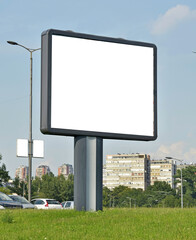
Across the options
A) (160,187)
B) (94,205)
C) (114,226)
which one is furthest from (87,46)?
(160,187)

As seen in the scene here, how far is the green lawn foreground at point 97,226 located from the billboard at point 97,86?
2.65m

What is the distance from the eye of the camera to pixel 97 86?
56.6 ft

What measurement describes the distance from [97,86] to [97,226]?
5440 millimetres

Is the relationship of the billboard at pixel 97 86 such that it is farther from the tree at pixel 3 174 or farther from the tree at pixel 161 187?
the tree at pixel 161 187

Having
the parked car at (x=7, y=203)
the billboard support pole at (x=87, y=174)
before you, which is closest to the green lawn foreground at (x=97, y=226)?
the billboard support pole at (x=87, y=174)

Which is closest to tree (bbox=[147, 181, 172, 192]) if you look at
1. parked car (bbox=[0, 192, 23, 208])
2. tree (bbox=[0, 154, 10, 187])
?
tree (bbox=[0, 154, 10, 187])

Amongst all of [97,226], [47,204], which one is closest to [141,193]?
[47,204]

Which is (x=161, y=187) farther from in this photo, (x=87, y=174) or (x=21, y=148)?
(x=87, y=174)

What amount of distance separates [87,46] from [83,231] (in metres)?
6.74

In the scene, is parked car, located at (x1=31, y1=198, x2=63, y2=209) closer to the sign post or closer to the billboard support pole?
the sign post

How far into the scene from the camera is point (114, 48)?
17.8 m

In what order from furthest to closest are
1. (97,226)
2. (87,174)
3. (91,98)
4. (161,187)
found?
(161,187) < (91,98) < (87,174) < (97,226)

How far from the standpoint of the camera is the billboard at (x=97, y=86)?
1662cm

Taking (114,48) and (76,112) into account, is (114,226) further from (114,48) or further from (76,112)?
(114,48)
